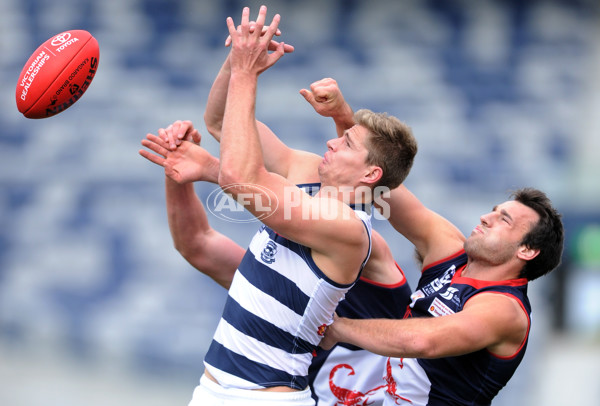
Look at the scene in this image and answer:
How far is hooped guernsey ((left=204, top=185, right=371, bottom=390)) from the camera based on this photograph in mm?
2869

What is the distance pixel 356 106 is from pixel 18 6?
424cm

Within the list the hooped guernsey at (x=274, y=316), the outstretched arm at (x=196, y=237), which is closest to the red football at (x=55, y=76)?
the outstretched arm at (x=196, y=237)

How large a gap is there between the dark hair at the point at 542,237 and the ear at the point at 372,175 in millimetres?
788

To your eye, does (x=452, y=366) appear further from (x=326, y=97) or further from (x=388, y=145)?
(x=326, y=97)

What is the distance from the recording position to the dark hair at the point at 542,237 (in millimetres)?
3299

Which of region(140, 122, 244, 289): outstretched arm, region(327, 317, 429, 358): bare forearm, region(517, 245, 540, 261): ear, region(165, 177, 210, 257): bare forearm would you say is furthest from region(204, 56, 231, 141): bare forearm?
region(517, 245, 540, 261): ear

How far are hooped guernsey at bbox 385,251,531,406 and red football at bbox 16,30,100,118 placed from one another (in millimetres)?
2004

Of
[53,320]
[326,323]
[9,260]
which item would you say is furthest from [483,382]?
[9,260]

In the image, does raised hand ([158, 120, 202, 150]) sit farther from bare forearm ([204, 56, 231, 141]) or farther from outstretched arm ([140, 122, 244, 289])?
bare forearm ([204, 56, 231, 141])

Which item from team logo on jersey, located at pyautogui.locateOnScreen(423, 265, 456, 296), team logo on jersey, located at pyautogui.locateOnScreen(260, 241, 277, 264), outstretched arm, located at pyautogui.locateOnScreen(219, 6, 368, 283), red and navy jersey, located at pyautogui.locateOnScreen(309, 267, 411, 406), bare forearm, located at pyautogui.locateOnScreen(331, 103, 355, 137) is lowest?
red and navy jersey, located at pyautogui.locateOnScreen(309, 267, 411, 406)

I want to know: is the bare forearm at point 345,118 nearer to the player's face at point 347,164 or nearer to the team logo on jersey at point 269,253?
the player's face at point 347,164

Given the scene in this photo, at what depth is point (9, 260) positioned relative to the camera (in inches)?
305

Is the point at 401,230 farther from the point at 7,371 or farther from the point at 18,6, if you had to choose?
the point at 18,6

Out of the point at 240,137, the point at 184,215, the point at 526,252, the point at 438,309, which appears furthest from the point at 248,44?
the point at 526,252
